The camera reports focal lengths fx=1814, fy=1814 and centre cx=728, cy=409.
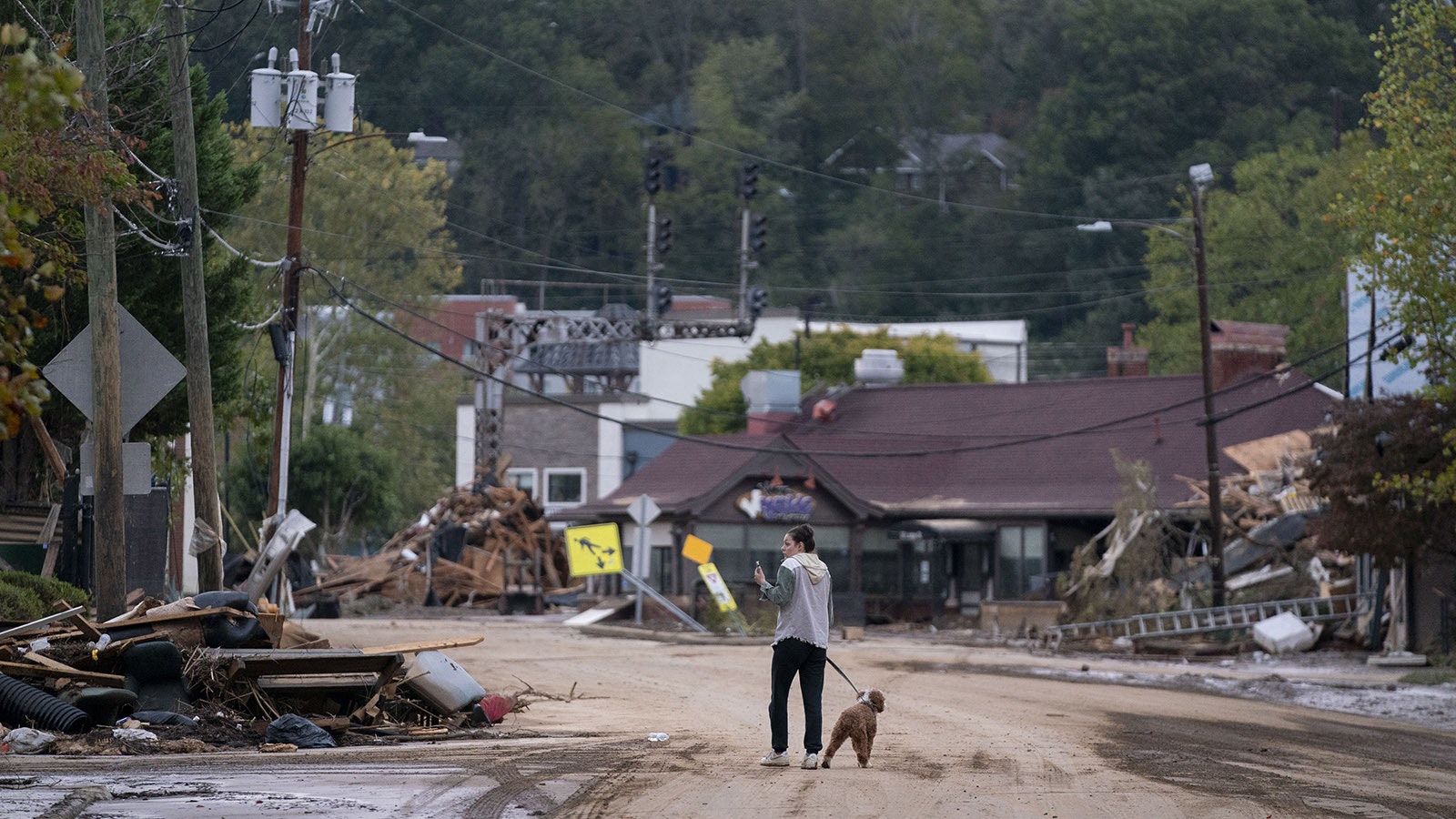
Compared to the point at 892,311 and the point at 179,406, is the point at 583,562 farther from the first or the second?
the point at 892,311

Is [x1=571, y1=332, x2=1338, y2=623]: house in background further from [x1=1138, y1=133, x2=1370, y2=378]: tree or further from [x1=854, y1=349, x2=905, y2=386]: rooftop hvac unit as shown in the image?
[x1=1138, y1=133, x2=1370, y2=378]: tree

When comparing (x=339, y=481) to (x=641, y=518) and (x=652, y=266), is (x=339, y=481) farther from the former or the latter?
(x=641, y=518)

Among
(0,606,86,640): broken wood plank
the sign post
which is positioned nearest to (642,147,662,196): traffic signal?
the sign post

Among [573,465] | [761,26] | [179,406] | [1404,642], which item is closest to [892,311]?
[761,26]

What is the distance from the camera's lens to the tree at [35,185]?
24.2 ft

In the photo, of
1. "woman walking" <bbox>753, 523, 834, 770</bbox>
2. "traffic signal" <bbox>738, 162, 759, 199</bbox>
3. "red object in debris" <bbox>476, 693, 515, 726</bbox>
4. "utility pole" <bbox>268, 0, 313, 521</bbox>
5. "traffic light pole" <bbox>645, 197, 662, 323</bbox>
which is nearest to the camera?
"woman walking" <bbox>753, 523, 834, 770</bbox>

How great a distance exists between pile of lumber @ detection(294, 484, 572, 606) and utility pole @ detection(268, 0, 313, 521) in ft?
68.4

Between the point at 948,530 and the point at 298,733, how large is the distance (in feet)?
98.0

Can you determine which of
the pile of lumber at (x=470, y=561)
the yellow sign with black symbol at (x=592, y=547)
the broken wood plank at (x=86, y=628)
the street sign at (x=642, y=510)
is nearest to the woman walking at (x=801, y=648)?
the broken wood plank at (x=86, y=628)

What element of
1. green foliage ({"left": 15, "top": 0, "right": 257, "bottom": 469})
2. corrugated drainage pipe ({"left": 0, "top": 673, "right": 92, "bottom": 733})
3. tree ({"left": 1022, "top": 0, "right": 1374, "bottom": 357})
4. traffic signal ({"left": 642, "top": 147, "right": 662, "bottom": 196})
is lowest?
corrugated drainage pipe ({"left": 0, "top": 673, "right": 92, "bottom": 733})

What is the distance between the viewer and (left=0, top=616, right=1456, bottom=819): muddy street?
434 inches

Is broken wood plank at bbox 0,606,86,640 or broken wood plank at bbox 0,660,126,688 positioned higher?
broken wood plank at bbox 0,606,86,640

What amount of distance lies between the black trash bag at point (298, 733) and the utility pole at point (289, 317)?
11.1 metres

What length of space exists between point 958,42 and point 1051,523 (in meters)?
78.2
